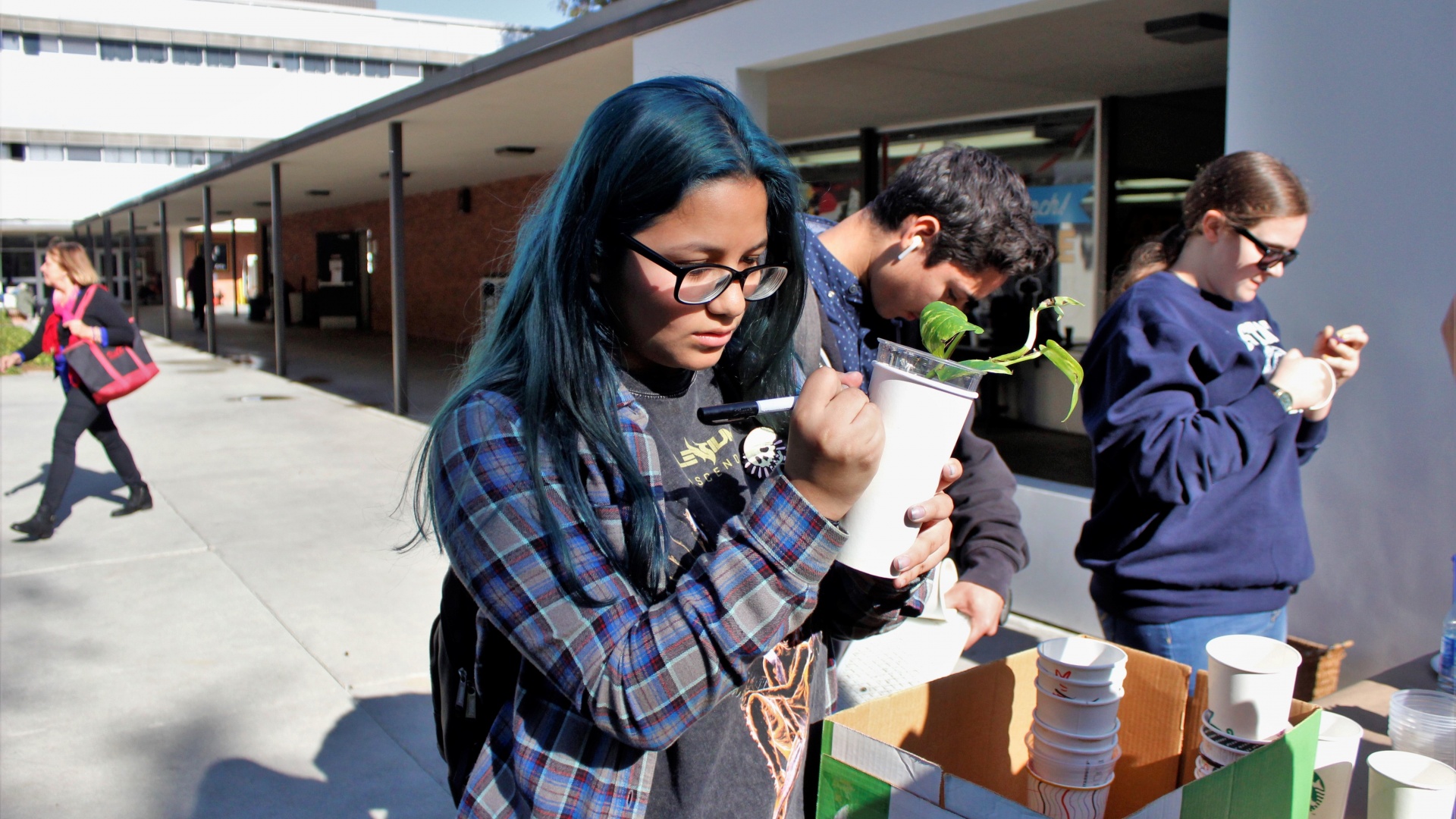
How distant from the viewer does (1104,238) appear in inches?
328

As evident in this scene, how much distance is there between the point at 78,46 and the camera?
119ft

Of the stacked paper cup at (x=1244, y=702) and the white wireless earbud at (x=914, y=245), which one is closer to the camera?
the stacked paper cup at (x=1244, y=702)

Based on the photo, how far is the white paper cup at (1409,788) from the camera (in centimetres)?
127

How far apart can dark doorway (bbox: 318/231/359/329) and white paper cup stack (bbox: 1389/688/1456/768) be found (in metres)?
24.3

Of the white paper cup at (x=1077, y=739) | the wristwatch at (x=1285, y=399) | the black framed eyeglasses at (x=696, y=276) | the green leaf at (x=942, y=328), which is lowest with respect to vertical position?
the white paper cup at (x=1077, y=739)

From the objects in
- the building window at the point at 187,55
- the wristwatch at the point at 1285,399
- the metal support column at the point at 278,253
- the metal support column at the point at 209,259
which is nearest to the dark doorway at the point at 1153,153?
the wristwatch at the point at 1285,399

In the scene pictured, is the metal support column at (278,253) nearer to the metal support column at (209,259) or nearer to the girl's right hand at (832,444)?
the metal support column at (209,259)

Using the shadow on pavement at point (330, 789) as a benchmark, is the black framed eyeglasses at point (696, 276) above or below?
above

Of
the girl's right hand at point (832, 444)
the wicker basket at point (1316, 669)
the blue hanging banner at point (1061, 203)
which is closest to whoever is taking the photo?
the girl's right hand at point (832, 444)

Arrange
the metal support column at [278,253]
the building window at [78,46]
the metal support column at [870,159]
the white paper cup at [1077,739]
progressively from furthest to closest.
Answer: the building window at [78,46], the metal support column at [278,253], the metal support column at [870,159], the white paper cup at [1077,739]

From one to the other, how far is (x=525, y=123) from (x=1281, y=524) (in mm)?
9327

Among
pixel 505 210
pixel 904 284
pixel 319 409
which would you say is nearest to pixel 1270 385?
pixel 904 284

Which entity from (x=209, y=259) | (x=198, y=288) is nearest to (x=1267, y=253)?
(x=209, y=259)

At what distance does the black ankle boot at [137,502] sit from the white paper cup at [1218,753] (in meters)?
6.99
